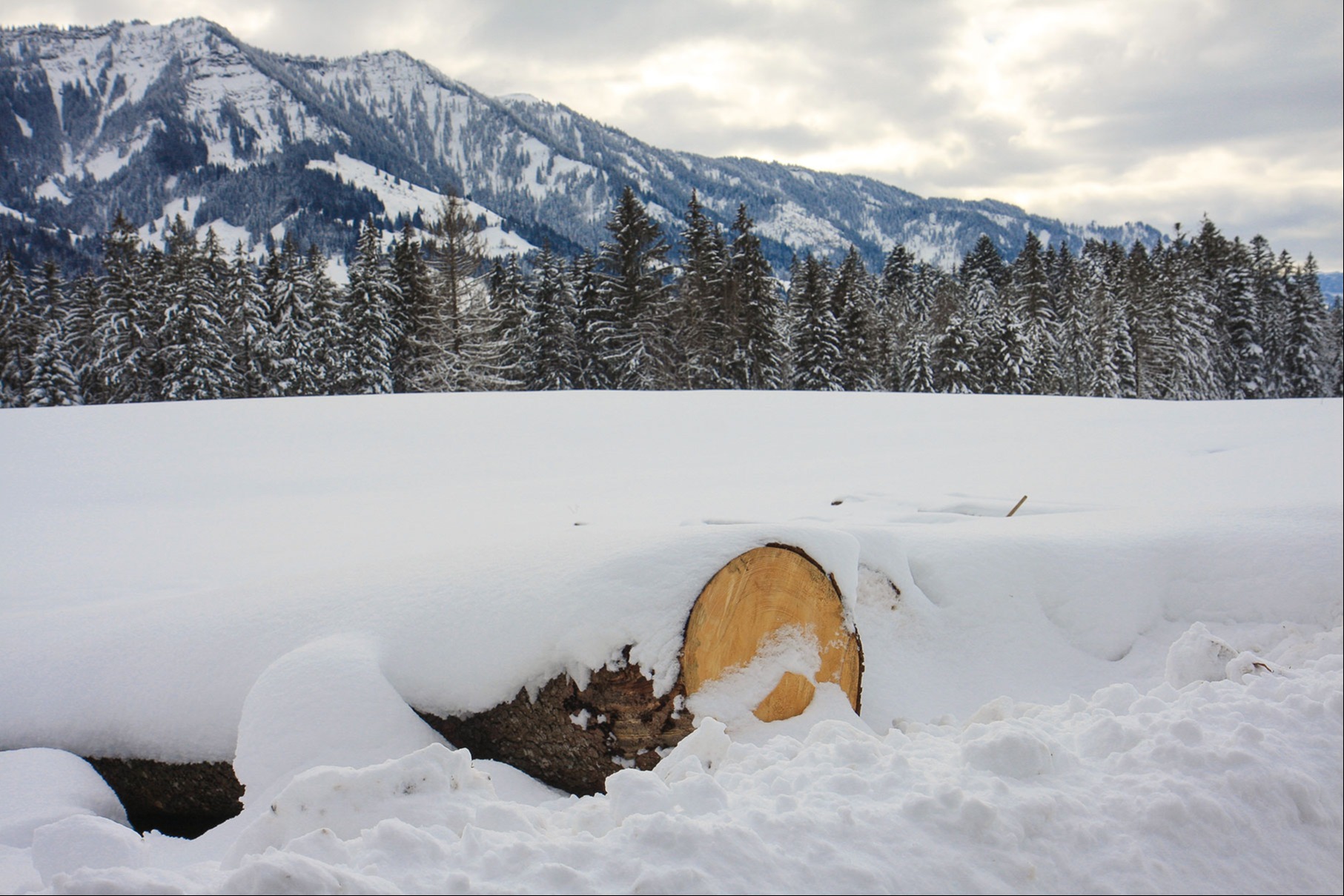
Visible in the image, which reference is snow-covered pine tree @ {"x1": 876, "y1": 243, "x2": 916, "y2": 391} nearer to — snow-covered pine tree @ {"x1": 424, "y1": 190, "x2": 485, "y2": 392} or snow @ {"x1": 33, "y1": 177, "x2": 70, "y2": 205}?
snow-covered pine tree @ {"x1": 424, "y1": 190, "x2": 485, "y2": 392}

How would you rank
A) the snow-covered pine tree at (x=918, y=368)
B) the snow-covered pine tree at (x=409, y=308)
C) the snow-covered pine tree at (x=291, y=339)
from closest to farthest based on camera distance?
the snow-covered pine tree at (x=291, y=339) < the snow-covered pine tree at (x=409, y=308) < the snow-covered pine tree at (x=918, y=368)

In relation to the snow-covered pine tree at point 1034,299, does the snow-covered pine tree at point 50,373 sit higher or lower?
lower

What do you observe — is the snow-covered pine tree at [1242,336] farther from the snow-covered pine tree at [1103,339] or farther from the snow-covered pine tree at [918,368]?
the snow-covered pine tree at [918,368]

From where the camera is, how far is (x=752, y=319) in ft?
92.1

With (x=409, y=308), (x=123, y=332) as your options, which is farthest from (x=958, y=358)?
(x=123, y=332)

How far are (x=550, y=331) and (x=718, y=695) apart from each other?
28.9 meters

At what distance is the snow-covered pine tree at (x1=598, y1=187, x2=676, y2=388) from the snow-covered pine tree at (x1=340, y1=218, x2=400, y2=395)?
28.9ft

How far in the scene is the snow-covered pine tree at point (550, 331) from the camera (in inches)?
1182

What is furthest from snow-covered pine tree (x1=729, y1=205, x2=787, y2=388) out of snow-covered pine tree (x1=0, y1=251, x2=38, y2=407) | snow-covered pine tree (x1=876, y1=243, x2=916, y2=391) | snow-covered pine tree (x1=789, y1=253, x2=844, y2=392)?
snow-covered pine tree (x1=0, y1=251, x2=38, y2=407)

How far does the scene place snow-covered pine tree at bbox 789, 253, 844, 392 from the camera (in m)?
28.2

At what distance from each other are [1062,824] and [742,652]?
119cm

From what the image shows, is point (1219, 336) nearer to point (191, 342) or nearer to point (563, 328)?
point (563, 328)

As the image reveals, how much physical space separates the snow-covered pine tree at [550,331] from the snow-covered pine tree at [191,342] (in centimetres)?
1167

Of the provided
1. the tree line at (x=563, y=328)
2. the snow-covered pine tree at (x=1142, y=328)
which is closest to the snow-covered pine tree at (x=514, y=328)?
the tree line at (x=563, y=328)
